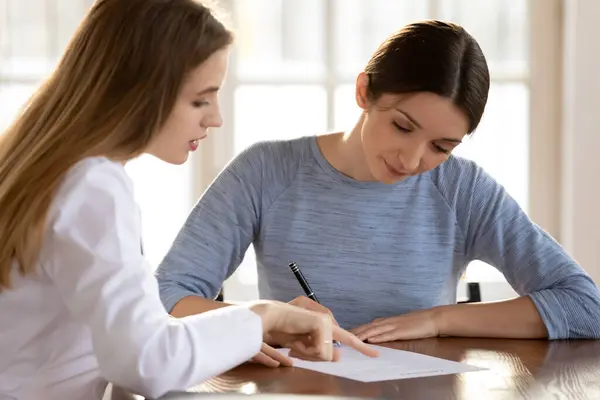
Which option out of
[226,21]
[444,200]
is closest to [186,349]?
[226,21]

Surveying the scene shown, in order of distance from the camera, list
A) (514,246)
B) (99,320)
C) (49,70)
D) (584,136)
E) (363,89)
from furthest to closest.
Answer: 1. (49,70)
2. (584,136)
3. (514,246)
4. (363,89)
5. (99,320)

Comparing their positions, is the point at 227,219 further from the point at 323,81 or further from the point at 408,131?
the point at 323,81

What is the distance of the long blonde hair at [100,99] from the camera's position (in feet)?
4.24

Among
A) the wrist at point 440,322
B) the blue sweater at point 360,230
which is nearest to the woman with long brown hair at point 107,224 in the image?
the wrist at point 440,322

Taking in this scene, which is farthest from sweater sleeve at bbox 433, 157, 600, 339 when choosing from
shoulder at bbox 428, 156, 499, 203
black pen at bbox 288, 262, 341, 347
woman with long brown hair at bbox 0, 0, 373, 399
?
woman with long brown hair at bbox 0, 0, 373, 399

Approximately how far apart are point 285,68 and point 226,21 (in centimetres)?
216

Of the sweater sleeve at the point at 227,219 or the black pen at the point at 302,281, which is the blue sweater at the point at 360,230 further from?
the black pen at the point at 302,281

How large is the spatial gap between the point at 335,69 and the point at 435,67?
1788 mm

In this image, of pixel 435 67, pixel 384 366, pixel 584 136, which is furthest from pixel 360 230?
pixel 584 136

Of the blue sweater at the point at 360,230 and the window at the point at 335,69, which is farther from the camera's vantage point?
the window at the point at 335,69

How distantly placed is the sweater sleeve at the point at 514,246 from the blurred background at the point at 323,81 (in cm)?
147

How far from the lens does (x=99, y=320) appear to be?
1.19 metres

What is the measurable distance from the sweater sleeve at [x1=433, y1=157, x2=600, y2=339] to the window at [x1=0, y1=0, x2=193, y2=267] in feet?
5.45

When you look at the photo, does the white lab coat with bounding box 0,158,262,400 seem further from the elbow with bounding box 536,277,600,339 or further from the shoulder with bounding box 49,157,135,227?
the elbow with bounding box 536,277,600,339
